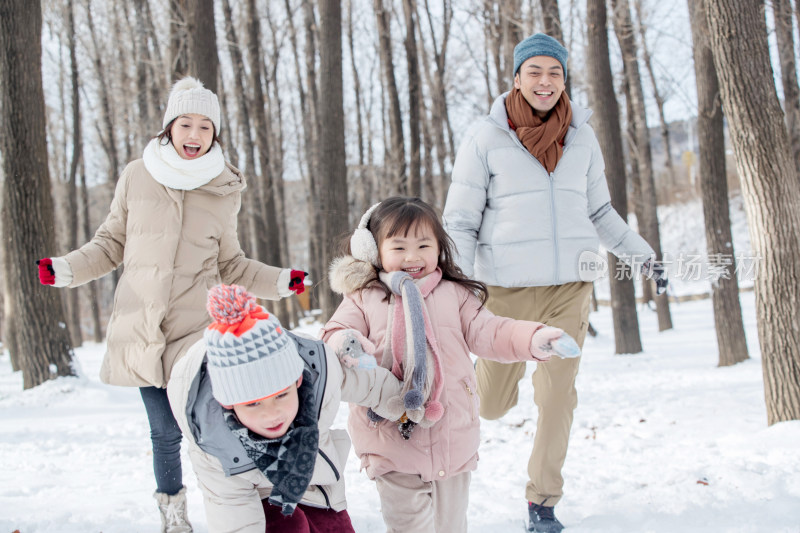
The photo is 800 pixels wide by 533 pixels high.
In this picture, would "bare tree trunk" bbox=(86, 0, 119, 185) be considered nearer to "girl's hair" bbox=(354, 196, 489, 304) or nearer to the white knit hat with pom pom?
the white knit hat with pom pom

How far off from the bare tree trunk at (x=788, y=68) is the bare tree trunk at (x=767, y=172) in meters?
5.39

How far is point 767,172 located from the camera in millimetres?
4602

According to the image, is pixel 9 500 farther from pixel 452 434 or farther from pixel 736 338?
pixel 736 338

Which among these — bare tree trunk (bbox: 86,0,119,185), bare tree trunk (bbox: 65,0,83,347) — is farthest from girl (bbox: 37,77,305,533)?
bare tree trunk (bbox: 86,0,119,185)

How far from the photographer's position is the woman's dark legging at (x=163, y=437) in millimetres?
2848

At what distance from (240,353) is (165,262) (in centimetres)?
123

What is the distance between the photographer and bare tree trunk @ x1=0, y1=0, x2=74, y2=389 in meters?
6.91

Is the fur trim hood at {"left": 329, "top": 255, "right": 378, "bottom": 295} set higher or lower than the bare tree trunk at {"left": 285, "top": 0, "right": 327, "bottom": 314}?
lower

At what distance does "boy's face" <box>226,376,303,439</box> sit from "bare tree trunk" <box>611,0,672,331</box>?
11.9 meters

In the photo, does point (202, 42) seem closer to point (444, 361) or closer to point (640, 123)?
point (444, 361)

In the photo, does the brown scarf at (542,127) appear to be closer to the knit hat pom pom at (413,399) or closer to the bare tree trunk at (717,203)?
the knit hat pom pom at (413,399)

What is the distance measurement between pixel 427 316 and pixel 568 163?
1.34 m

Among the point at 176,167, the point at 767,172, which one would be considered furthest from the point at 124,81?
the point at 767,172

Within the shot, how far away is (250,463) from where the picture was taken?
1871 millimetres
